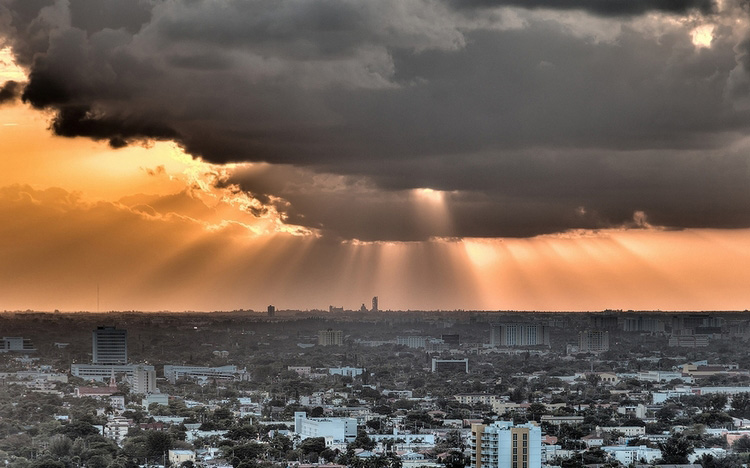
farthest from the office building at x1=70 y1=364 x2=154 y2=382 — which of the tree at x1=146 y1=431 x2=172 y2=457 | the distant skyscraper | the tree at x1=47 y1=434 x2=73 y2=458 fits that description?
the tree at x1=47 y1=434 x2=73 y2=458

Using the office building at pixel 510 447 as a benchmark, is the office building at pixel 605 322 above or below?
above

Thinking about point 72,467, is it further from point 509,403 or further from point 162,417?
point 509,403

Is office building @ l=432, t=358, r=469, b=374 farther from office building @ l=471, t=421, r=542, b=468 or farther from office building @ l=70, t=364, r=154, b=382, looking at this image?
office building @ l=471, t=421, r=542, b=468

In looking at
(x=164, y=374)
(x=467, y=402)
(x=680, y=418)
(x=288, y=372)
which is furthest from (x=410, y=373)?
(x=680, y=418)

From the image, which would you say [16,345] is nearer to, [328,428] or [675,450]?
[328,428]

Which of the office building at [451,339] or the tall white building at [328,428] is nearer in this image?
the tall white building at [328,428]

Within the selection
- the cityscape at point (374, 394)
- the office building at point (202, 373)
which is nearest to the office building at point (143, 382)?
the cityscape at point (374, 394)

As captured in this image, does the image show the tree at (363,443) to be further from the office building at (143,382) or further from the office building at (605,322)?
the office building at (605,322)
